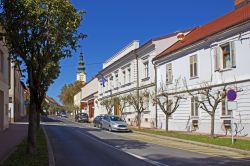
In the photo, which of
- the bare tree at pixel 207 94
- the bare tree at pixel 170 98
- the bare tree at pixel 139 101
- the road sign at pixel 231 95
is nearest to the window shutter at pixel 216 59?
the bare tree at pixel 207 94

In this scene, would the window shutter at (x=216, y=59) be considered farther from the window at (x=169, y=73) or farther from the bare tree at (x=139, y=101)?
the bare tree at (x=139, y=101)

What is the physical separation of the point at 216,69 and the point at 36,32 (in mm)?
17732

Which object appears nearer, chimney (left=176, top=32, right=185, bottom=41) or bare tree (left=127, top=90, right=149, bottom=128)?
bare tree (left=127, top=90, right=149, bottom=128)

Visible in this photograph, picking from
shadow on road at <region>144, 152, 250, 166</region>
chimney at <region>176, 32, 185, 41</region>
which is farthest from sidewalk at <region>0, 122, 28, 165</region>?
chimney at <region>176, 32, 185, 41</region>

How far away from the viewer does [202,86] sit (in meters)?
30.9

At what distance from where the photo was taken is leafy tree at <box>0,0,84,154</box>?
44.7 ft

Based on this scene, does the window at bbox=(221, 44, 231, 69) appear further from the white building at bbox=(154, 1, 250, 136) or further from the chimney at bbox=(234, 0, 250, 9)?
the chimney at bbox=(234, 0, 250, 9)

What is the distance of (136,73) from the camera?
4797 centimetres

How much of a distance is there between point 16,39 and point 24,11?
3.25 ft

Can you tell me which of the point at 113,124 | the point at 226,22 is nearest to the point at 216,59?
the point at 226,22

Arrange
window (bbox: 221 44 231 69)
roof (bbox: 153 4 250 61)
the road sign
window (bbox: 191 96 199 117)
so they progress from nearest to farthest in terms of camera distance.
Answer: the road sign < roof (bbox: 153 4 250 61) < window (bbox: 221 44 231 69) < window (bbox: 191 96 199 117)

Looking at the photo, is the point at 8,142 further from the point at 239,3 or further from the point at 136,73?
the point at 136,73

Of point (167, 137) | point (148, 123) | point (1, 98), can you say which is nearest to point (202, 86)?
point (167, 137)

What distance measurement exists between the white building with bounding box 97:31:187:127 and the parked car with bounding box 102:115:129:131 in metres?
4.64
